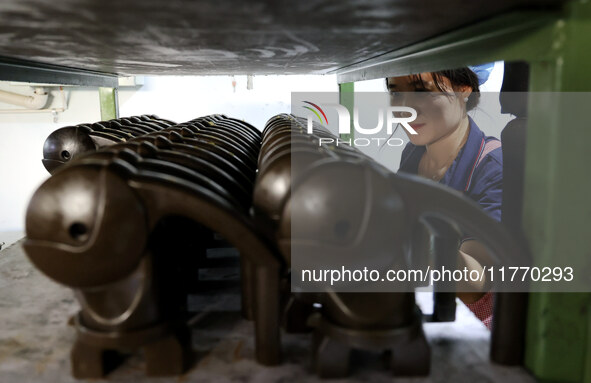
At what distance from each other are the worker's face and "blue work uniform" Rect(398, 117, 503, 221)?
17 cm

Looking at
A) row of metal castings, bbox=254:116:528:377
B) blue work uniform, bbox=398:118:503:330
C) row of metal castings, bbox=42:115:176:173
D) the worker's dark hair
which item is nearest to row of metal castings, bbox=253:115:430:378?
row of metal castings, bbox=254:116:528:377

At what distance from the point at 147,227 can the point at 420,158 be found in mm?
2882

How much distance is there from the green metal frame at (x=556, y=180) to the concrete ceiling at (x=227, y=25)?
0.16 ft

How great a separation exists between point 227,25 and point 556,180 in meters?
0.78

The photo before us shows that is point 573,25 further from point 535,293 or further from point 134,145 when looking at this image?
point 134,145

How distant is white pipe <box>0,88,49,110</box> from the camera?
5168 millimetres

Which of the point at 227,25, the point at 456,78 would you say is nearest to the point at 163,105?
the point at 456,78

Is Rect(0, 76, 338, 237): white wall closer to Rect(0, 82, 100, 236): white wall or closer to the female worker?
Rect(0, 82, 100, 236): white wall

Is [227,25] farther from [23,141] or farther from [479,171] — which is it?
[23,141]

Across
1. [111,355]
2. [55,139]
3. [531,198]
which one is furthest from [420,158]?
[111,355]

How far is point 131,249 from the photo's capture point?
756 mm

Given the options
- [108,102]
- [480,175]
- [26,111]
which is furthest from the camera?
[26,111]

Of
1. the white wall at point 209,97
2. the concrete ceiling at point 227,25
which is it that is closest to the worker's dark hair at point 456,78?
the concrete ceiling at point 227,25

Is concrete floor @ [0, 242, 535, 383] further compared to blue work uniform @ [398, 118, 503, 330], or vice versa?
blue work uniform @ [398, 118, 503, 330]
